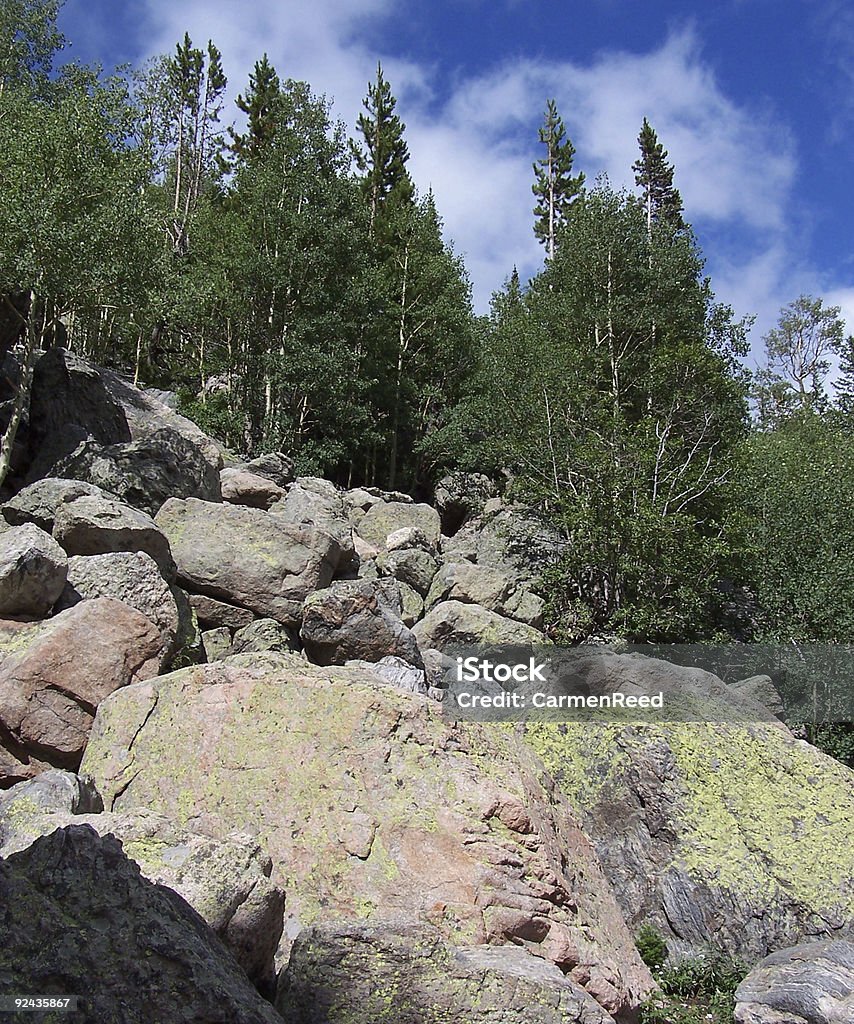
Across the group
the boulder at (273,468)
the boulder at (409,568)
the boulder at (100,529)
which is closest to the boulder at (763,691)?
the boulder at (409,568)

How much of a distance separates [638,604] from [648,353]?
1404cm

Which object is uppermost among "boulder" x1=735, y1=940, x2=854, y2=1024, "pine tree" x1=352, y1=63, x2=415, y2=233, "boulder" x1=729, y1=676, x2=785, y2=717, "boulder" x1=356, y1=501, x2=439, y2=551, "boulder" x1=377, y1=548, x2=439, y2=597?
"pine tree" x1=352, y1=63, x2=415, y2=233

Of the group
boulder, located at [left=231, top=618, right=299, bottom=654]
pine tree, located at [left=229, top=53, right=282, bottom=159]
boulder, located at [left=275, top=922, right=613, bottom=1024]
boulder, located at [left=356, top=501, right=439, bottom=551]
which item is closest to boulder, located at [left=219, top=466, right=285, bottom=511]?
boulder, located at [left=356, top=501, right=439, bottom=551]

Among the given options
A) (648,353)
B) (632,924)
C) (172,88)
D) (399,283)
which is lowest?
(632,924)

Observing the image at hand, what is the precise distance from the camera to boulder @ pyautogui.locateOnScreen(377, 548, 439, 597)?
20.2m

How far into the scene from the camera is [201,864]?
204 inches

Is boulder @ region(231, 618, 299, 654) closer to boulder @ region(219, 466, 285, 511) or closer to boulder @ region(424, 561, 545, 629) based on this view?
boulder @ region(424, 561, 545, 629)

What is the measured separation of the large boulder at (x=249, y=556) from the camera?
14.0 meters

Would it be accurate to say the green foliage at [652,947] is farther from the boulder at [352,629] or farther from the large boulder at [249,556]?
the large boulder at [249,556]

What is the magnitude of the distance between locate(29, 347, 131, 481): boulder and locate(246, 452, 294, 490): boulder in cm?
436

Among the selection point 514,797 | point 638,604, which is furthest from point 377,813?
point 638,604

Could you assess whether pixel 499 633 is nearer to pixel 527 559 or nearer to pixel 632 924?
pixel 527 559

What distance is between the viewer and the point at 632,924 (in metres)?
8.40

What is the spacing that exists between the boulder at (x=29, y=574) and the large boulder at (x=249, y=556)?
129 inches
